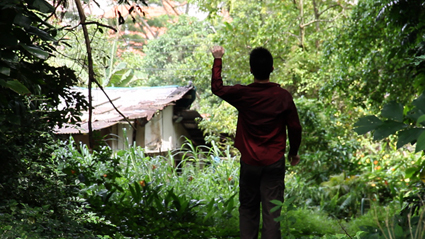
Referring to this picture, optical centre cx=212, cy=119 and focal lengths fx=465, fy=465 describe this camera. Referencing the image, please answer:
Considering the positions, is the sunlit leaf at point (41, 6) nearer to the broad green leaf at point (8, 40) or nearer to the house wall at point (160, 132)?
the broad green leaf at point (8, 40)

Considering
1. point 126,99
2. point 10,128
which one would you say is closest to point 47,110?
point 10,128

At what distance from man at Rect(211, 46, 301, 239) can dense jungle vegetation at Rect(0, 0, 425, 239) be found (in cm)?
36

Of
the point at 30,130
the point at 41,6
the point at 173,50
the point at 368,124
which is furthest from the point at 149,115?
the point at 173,50

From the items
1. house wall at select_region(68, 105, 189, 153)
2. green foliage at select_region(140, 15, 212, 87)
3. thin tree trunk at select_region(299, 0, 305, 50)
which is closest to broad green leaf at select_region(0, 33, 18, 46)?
house wall at select_region(68, 105, 189, 153)

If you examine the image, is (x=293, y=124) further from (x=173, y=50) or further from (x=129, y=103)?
(x=173, y=50)

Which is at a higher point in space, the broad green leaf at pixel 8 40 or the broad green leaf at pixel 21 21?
the broad green leaf at pixel 21 21

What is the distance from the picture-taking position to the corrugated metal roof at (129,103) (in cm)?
1018

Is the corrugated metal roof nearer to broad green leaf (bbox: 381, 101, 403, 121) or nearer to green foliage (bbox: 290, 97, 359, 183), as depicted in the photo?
green foliage (bbox: 290, 97, 359, 183)

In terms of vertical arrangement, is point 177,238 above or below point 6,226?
below

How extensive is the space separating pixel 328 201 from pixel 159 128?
21.5 feet

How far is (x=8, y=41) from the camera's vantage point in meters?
2.09

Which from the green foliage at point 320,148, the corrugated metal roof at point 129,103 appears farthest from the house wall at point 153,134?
the green foliage at point 320,148

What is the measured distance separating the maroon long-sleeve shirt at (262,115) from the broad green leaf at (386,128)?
1.61 meters

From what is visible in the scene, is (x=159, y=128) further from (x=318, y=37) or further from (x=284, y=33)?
(x=318, y=37)
